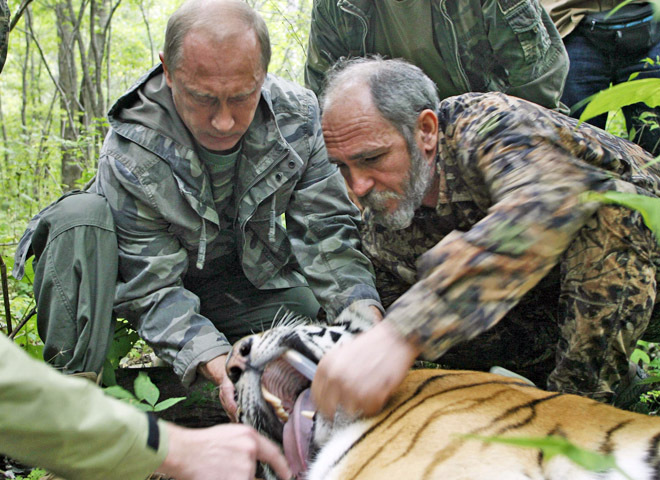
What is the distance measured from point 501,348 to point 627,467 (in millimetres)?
1572

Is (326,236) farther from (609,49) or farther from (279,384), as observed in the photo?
(609,49)

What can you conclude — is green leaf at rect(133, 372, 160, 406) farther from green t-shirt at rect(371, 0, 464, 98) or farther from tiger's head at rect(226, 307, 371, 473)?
green t-shirt at rect(371, 0, 464, 98)

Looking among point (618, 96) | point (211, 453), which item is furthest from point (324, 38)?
point (618, 96)

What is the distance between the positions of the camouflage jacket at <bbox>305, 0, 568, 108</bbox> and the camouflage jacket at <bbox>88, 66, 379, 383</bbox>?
471 mm

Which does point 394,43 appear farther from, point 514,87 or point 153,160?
point 153,160

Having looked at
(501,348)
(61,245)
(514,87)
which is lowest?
(501,348)

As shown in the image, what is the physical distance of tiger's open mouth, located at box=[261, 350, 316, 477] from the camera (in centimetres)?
208

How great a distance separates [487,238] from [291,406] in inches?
37.3

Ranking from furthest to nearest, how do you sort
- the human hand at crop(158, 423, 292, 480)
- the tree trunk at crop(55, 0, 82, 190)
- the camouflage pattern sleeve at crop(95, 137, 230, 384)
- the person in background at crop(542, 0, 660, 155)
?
the tree trunk at crop(55, 0, 82, 190) < the person in background at crop(542, 0, 660, 155) < the camouflage pattern sleeve at crop(95, 137, 230, 384) < the human hand at crop(158, 423, 292, 480)

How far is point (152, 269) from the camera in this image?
294 centimetres

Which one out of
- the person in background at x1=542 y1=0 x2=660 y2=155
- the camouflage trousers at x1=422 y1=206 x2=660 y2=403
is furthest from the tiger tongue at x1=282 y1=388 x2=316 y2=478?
the person in background at x1=542 y1=0 x2=660 y2=155

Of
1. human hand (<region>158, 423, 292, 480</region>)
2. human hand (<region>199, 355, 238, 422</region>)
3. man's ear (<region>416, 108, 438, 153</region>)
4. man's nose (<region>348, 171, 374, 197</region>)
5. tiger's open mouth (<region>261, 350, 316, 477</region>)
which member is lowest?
human hand (<region>199, 355, 238, 422</region>)

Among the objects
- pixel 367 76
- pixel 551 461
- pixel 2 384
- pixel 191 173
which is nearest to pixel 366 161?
pixel 367 76

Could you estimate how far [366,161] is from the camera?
2604mm
